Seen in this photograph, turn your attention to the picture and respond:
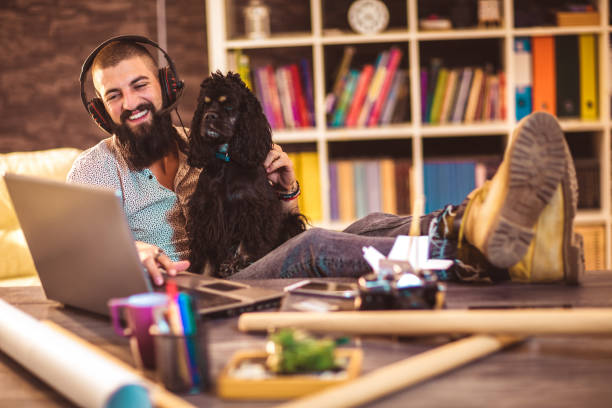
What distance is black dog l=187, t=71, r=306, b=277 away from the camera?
5.96ft

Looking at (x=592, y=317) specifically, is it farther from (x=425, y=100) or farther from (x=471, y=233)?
(x=425, y=100)

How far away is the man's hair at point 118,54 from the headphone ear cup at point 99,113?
12 centimetres

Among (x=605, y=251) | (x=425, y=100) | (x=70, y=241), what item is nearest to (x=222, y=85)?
(x=70, y=241)

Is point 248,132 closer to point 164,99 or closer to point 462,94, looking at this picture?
point 164,99

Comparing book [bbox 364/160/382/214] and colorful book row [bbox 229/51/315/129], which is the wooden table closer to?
book [bbox 364/160/382/214]

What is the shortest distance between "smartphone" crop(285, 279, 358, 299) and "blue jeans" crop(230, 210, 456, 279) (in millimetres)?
140

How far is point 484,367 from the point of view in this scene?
0.80 meters

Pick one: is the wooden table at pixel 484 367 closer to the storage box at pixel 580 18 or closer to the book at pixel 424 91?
the book at pixel 424 91

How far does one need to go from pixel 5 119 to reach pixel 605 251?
3.23 metres

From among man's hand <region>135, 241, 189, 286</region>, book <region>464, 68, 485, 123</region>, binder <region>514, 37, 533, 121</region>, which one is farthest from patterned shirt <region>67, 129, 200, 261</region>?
binder <region>514, 37, 533, 121</region>

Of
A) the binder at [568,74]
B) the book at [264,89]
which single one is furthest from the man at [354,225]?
the binder at [568,74]

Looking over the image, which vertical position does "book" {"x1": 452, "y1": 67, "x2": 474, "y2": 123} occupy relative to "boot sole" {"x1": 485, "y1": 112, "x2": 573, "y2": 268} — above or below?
above

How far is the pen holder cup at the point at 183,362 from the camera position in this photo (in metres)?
0.76

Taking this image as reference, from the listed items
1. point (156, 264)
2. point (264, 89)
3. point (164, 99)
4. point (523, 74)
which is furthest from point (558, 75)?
point (156, 264)
